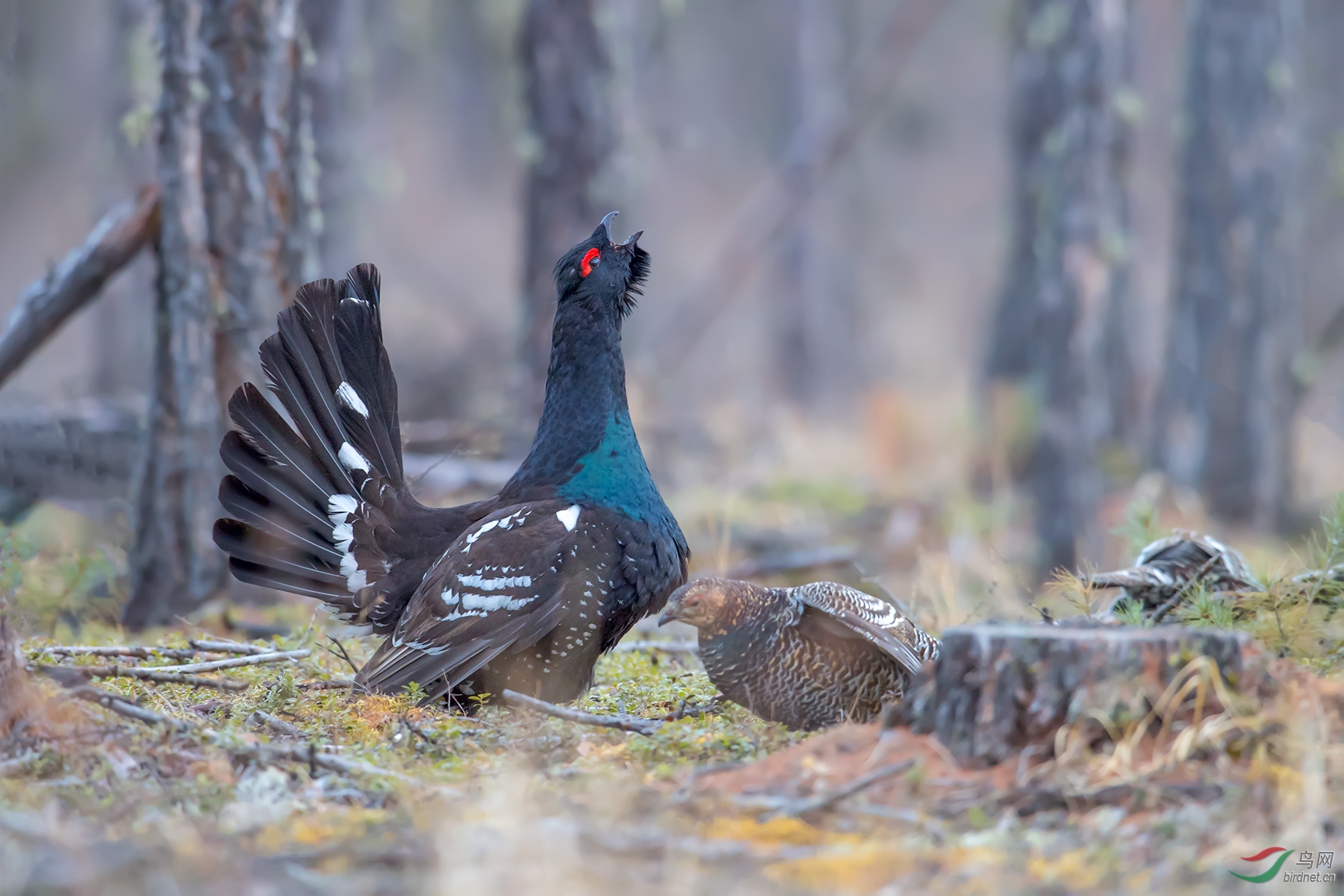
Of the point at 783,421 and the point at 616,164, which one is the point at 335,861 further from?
the point at 783,421

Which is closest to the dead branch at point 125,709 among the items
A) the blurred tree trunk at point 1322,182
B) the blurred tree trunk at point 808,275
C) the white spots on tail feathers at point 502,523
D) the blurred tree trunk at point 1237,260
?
the white spots on tail feathers at point 502,523

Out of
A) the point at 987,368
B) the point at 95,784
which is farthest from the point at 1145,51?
the point at 95,784

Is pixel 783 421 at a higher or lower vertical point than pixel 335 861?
higher

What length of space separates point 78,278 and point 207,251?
1.88ft

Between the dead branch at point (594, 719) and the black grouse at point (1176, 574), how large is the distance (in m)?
1.49

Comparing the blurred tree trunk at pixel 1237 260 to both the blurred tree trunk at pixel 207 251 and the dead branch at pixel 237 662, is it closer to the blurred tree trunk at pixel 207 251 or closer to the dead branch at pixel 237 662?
the blurred tree trunk at pixel 207 251

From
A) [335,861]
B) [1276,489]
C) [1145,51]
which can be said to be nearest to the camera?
[335,861]

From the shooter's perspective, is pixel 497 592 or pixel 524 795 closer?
pixel 524 795

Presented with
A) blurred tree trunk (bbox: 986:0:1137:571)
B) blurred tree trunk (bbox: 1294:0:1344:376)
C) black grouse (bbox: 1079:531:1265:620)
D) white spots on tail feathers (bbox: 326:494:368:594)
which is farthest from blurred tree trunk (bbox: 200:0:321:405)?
blurred tree trunk (bbox: 1294:0:1344:376)

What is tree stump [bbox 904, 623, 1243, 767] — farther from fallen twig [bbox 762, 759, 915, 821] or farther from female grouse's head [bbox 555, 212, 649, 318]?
female grouse's head [bbox 555, 212, 649, 318]

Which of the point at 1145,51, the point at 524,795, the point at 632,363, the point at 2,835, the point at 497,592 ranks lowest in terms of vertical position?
the point at 2,835

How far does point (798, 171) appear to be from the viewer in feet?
48.0

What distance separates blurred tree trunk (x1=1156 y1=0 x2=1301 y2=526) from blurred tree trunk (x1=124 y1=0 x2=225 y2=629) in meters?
9.24

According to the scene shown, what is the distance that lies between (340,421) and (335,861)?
2586mm
